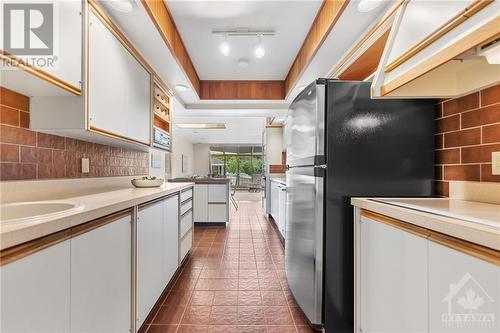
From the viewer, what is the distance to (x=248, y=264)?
2881mm

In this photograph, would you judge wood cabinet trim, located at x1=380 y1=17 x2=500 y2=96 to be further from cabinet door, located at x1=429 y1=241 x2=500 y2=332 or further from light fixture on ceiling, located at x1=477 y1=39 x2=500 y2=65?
cabinet door, located at x1=429 y1=241 x2=500 y2=332

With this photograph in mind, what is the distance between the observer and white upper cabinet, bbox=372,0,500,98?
829 millimetres

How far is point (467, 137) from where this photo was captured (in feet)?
4.48

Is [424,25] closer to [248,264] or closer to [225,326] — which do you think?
[225,326]

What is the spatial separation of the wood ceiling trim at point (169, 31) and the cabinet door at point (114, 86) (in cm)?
32

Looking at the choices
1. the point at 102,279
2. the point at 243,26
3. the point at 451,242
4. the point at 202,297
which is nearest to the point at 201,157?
the point at 243,26

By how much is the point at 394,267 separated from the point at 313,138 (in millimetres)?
868

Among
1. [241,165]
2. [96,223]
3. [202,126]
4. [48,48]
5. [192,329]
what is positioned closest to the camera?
→ [96,223]

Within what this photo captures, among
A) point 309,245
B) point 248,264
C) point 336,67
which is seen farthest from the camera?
point 248,264

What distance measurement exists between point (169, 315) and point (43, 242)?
4.46ft

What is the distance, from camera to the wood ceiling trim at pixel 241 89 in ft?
11.9

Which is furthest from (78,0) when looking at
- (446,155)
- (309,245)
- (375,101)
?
(446,155)

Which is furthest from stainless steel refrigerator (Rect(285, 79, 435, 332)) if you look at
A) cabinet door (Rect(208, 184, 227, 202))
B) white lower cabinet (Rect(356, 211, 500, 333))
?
cabinet door (Rect(208, 184, 227, 202))

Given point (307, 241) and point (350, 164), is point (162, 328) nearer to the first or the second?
point (307, 241)
